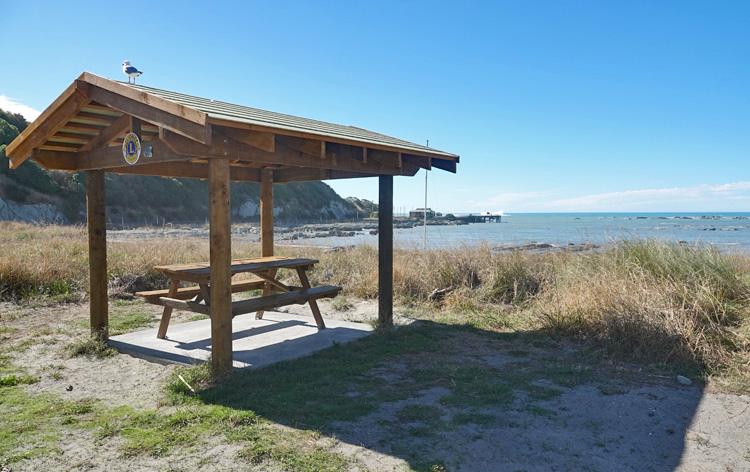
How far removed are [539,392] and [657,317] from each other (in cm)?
210

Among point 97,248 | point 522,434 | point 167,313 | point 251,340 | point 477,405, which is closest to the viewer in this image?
point 522,434

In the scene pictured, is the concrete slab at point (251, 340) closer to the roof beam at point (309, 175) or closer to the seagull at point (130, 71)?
the roof beam at point (309, 175)

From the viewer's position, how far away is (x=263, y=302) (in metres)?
5.73

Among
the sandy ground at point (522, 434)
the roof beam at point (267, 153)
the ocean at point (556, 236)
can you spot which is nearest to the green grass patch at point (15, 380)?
the sandy ground at point (522, 434)

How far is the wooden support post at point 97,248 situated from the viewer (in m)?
5.90

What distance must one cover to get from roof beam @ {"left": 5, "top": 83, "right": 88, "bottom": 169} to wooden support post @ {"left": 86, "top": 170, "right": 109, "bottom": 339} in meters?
0.61

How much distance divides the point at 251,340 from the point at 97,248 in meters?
1.96

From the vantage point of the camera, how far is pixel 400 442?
3.48 meters

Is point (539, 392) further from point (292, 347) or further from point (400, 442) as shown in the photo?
point (292, 347)

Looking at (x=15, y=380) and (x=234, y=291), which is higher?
(x=234, y=291)

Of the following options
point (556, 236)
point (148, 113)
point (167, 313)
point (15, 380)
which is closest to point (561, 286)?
point (167, 313)

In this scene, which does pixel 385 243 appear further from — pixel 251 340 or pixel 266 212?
pixel 251 340

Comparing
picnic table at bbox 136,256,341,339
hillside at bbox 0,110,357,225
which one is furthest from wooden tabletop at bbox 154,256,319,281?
hillside at bbox 0,110,357,225

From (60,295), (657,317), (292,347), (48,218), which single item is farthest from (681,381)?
(48,218)
